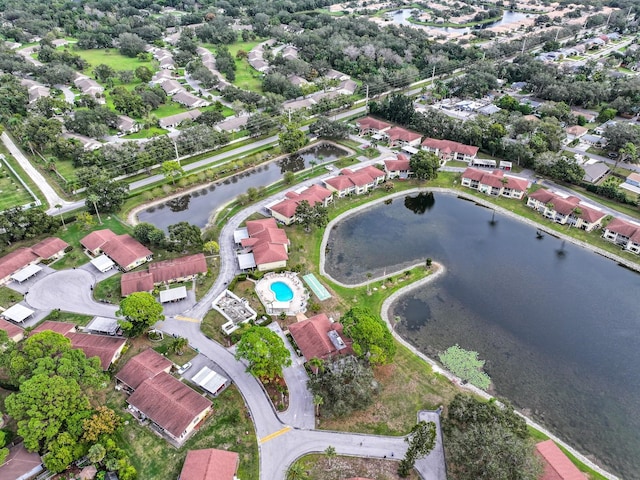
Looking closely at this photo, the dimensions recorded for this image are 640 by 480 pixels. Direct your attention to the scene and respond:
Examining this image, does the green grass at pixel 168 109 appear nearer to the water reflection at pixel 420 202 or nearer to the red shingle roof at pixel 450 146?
the red shingle roof at pixel 450 146

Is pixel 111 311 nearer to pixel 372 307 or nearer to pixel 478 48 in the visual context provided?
pixel 372 307

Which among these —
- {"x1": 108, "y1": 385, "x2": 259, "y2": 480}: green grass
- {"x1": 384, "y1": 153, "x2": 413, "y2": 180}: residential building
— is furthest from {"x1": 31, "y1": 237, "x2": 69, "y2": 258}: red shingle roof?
{"x1": 384, "y1": 153, "x2": 413, "y2": 180}: residential building

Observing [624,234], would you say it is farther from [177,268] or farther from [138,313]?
[138,313]

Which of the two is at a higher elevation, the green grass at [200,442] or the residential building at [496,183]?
the residential building at [496,183]

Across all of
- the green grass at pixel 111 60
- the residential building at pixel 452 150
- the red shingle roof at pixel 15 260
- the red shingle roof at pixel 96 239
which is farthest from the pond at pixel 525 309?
the green grass at pixel 111 60

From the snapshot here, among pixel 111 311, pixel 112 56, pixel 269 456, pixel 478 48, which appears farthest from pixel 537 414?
pixel 112 56
